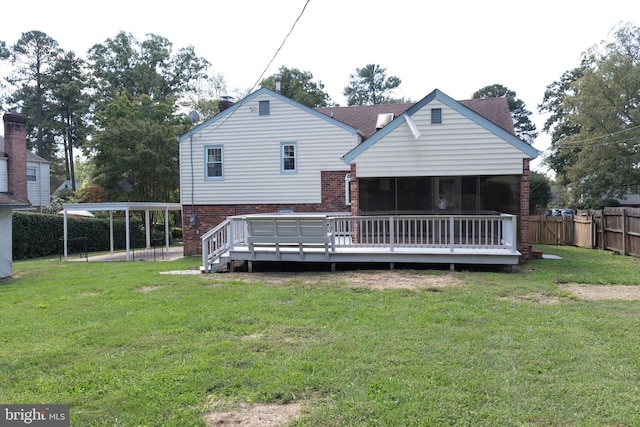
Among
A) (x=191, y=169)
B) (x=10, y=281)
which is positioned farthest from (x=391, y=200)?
(x=10, y=281)

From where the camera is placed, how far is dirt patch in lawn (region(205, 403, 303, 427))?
352 cm

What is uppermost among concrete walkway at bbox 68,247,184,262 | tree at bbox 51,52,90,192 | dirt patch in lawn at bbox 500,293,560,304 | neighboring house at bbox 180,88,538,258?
tree at bbox 51,52,90,192

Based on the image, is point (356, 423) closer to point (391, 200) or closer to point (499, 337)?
point (499, 337)

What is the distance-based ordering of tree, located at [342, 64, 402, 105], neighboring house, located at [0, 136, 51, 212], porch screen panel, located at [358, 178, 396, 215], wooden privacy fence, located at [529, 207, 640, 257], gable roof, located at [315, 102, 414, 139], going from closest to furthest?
porch screen panel, located at [358, 178, 396, 215] → wooden privacy fence, located at [529, 207, 640, 257] → gable roof, located at [315, 102, 414, 139] → neighboring house, located at [0, 136, 51, 212] → tree, located at [342, 64, 402, 105]

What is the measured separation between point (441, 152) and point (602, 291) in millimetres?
5724

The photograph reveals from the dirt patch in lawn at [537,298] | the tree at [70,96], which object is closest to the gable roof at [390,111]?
the dirt patch in lawn at [537,298]

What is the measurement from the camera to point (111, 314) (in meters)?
7.05

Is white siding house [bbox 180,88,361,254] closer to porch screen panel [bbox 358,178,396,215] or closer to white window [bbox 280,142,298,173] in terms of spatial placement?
white window [bbox 280,142,298,173]

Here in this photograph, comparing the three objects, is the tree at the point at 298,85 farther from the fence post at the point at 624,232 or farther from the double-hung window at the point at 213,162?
the fence post at the point at 624,232

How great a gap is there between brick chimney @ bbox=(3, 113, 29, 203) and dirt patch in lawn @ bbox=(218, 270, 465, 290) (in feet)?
74.8

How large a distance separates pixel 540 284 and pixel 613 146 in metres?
26.4

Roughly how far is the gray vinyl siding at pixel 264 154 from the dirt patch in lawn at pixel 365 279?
6421mm

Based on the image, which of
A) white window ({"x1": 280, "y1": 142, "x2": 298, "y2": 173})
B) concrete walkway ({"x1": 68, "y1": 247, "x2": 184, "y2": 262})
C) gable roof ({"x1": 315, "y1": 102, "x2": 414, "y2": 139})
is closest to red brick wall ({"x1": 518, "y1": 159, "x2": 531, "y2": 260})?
gable roof ({"x1": 315, "y1": 102, "x2": 414, "y2": 139})

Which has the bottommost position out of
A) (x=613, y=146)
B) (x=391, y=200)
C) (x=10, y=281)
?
(x=10, y=281)
